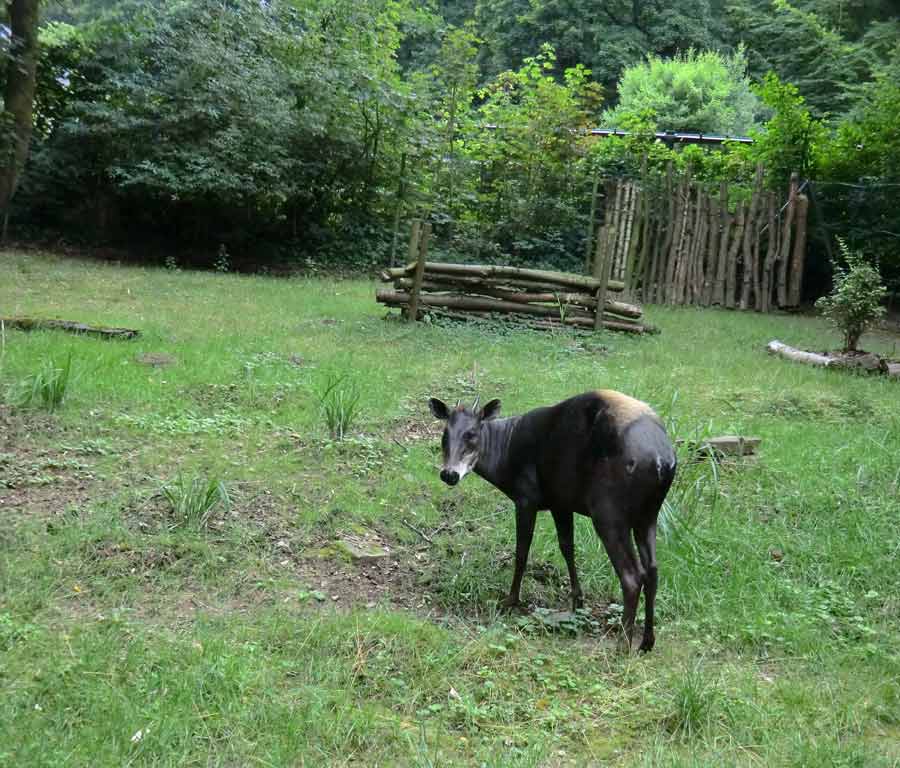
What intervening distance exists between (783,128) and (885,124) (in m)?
1.94

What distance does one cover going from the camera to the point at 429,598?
5230 mm

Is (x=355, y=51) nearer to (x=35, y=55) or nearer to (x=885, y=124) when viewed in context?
(x=35, y=55)

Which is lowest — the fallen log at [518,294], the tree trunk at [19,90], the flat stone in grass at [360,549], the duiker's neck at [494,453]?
the flat stone in grass at [360,549]

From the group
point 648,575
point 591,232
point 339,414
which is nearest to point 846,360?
point 339,414

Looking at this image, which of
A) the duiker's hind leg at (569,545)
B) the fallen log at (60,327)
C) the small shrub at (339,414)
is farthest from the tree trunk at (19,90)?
the duiker's hind leg at (569,545)

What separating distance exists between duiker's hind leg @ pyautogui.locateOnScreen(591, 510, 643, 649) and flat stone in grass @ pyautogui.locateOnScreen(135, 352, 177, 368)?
5.84m

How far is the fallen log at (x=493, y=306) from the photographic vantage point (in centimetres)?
1317

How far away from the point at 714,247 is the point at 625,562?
14109 millimetres

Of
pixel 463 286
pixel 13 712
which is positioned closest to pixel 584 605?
pixel 13 712

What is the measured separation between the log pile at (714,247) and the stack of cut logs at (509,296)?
4.19m

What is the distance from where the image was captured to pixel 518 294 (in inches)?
526

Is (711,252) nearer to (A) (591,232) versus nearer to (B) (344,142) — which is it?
(A) (591,232)

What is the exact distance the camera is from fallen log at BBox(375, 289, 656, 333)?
519 inches

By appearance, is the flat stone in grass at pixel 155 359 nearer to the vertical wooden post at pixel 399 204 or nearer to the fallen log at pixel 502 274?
the fallen log at pixel 502 274
